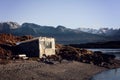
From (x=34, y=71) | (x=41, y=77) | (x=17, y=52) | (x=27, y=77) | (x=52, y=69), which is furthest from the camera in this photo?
(x=17, y=52)

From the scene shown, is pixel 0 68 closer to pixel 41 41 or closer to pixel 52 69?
pixel 52 69

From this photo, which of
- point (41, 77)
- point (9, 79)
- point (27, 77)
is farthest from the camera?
point (41, 77)

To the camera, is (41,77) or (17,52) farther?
(17,52)

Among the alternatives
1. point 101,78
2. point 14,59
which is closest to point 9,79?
point 14,59

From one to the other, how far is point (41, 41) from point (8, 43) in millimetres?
9073

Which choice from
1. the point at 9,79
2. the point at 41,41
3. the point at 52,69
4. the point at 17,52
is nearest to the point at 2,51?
the point at 17,52

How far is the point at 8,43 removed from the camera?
2771 inches

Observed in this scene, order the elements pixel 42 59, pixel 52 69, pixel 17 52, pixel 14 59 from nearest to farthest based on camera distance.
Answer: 1. pixel 52 69
2. pixel 14 59
3. pixel 42 59
4. pixel 17 52

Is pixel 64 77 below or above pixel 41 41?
below

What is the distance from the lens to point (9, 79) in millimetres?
37625

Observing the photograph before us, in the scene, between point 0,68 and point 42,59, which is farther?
point 42,59

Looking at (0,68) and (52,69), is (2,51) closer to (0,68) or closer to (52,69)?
(52,69)

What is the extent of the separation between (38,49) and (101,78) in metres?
16.6

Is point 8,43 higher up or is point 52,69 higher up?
point 8,43
